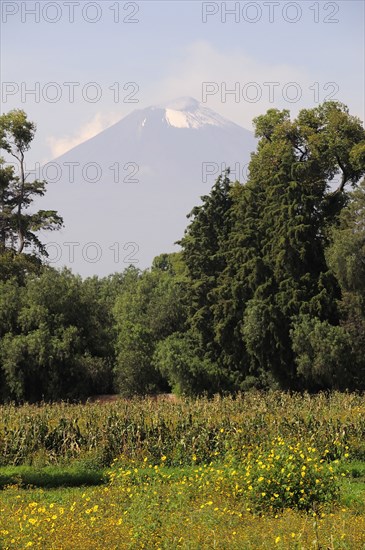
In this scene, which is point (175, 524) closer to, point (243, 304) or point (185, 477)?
point (185, 477)

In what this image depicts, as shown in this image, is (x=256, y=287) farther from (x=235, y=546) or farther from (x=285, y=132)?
(x=235, y=546)

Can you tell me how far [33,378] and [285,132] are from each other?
22.5 m

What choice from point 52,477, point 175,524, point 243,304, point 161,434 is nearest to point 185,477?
point 175,524

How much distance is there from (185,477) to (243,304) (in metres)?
31.6

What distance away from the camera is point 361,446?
26.6 meters

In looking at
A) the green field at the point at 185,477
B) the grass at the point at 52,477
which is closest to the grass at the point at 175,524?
the green field at the point at 185,477

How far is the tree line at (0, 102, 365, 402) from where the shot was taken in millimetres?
45688

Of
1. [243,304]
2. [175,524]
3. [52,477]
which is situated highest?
[243,304]

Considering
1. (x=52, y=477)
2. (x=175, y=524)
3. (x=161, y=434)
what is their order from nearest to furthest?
1. (x=175, y=524)
2. (x=52, y=477)
3. (x=161, y=434)

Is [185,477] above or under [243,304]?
under

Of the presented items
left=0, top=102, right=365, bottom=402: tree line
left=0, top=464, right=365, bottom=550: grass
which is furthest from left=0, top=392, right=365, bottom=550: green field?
left=0, top=102, right=365, bottom=402: tree line

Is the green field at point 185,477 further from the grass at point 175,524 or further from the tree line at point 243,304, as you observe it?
the tree line at point 243,304

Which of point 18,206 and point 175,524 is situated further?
point 18,206

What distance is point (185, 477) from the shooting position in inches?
697
